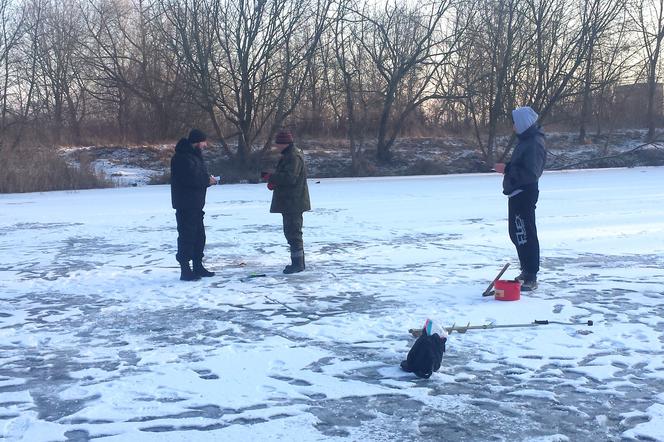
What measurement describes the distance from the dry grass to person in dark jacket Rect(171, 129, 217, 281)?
17.5 metres

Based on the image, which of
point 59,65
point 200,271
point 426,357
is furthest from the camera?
point 59,65

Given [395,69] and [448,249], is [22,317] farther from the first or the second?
[395,69]

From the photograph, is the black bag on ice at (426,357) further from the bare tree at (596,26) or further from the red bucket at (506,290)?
the bare tree at (596,26)

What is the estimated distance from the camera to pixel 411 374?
5117mm

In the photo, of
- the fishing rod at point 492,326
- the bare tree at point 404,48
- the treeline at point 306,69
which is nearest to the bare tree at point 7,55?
the treeline at point 306,69

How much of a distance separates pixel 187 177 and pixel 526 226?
3657 mm

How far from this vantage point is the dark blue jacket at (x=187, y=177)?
8.36 m

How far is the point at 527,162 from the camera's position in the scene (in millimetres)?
7457

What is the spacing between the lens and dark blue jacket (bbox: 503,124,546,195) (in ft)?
24.5

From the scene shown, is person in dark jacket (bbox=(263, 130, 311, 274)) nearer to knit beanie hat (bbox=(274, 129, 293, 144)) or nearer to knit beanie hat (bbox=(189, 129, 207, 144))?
knit beanie hat (bbox=(274, 129, 293, 144))

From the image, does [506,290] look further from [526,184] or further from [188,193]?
[188,193]

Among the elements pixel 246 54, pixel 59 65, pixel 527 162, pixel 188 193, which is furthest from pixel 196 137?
pixel 59 65

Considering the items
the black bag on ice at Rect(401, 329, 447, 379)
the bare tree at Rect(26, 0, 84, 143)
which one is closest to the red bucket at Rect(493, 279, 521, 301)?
the black bag on ice at Rect(401, 329, 447, 379)

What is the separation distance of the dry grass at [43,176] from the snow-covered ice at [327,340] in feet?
41.7
